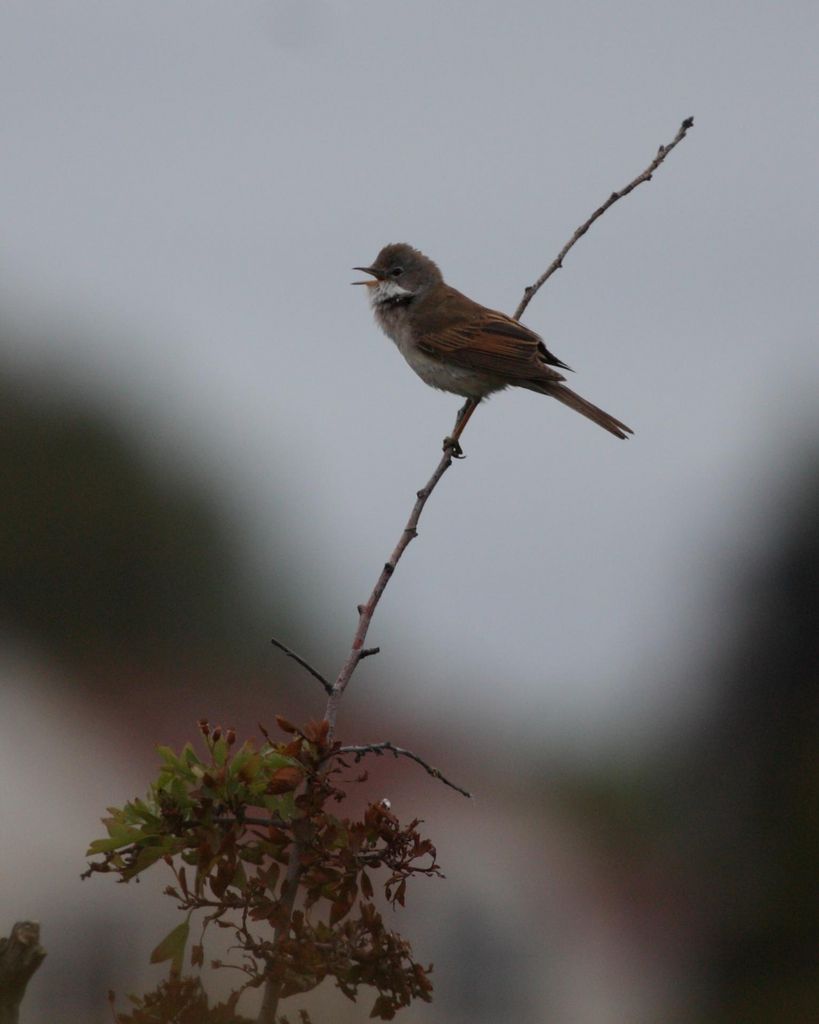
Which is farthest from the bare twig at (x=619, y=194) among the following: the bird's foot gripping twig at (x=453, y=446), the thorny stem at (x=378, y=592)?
the bird's foot gripping twig at (x=453, y=446)

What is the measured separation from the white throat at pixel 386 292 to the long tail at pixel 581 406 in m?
1.53

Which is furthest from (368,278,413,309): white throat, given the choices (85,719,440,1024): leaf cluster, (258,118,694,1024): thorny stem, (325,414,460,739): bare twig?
Result: (85,719,440,1024): leaf cluster

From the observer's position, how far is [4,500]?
175ft

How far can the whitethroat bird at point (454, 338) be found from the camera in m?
9.30

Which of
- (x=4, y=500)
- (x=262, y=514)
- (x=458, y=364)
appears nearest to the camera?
(x=458, y=364)

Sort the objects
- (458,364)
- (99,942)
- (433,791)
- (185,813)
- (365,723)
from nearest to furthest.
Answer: (185,813), (458,364), (99,942), (433,791), (365,723)

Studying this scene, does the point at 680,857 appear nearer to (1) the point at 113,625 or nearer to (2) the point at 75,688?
(2) the point at 75,688

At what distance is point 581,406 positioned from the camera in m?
8.95

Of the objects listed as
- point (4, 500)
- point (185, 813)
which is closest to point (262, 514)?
point (4, 500)

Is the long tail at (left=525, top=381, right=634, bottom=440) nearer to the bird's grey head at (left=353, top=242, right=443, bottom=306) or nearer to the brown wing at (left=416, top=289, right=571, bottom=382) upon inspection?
the brown wing at (left=416, top=289, right=571, bottom=382)

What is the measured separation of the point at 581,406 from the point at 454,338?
1.21 metres

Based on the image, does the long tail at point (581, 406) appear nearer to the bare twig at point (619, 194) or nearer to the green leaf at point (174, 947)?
the bare twig at point (619, 194)

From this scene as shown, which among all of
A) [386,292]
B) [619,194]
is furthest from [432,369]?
[619,194]

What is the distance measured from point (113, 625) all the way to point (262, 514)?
7.47 m
